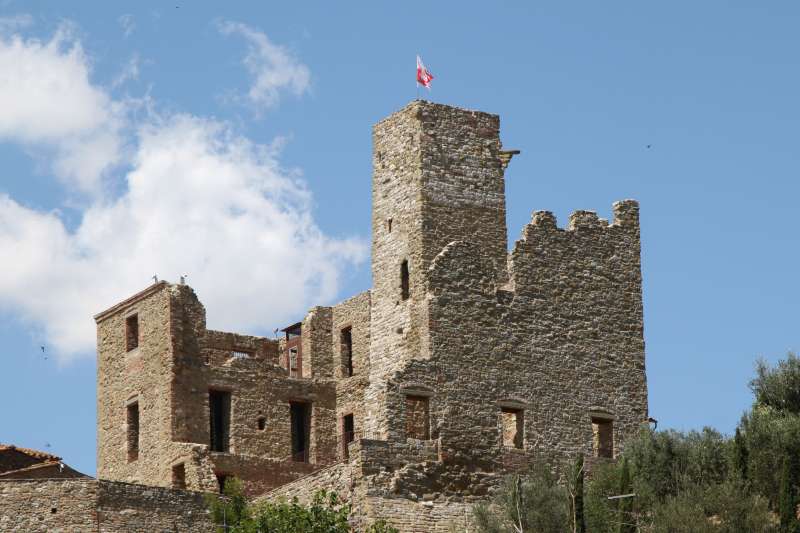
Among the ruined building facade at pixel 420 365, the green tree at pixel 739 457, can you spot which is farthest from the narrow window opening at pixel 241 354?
the green tree at pixel 739 457

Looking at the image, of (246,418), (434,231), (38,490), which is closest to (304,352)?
(246,418)

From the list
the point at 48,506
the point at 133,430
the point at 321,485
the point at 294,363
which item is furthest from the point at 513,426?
the point at 48,506

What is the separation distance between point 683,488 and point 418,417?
6079 mm

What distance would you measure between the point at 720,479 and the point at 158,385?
1403 centimetres

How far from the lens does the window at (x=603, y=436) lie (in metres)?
54.7

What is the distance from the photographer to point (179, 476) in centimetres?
5534

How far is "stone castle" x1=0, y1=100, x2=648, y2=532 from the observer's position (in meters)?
51.9

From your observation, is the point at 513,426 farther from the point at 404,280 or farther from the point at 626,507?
the point at 626,507

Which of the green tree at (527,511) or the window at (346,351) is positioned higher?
the window at (346,351)

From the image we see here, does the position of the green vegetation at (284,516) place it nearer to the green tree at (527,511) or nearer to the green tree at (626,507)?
the green tree at (527,511)

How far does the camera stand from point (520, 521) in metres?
48.5

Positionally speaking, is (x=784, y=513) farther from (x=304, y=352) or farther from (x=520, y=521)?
(x=304, y=352)

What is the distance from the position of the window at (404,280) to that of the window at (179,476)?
678 cm

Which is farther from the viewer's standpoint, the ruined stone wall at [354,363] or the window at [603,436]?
Answer: the ruined stone wall at [354,363]
